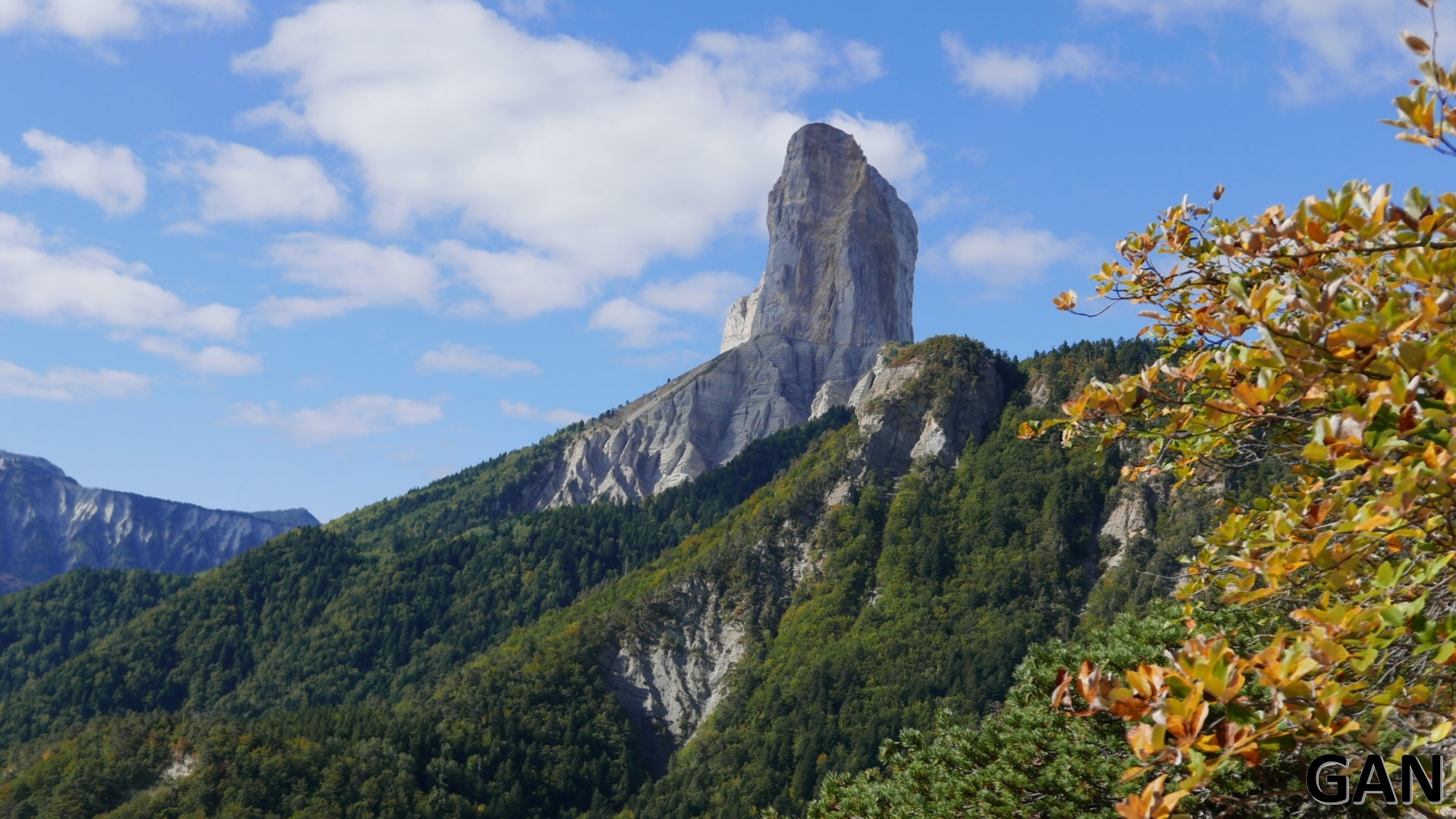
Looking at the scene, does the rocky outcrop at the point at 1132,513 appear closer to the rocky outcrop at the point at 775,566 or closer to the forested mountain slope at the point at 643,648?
the forested mountain slope at the point at 643,648

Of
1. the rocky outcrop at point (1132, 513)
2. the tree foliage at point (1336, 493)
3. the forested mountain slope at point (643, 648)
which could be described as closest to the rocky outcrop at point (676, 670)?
the forested mountain slope at point (643, 648)

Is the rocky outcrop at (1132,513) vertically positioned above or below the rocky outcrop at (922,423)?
below

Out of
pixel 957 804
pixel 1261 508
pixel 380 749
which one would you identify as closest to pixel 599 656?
pixel 380 749

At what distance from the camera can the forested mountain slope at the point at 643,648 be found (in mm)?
88875

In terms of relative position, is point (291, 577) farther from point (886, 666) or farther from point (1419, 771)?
point (1419, 771)

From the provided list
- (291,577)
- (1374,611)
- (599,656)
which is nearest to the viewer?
(1374,611)

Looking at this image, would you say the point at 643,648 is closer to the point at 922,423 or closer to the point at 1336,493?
the point at 922,423

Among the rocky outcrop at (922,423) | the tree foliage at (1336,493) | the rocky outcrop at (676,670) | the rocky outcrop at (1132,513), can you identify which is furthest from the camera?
the rocky outcrop at (922,423)

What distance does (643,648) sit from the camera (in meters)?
119

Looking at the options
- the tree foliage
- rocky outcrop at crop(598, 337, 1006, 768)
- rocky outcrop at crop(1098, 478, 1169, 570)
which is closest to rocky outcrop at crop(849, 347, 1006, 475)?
rocky outcrop at crop(598, 337, 1006, 768)

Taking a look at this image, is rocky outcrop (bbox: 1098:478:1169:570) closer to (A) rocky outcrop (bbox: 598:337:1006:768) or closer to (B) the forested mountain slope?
(B) the forested mountain slope

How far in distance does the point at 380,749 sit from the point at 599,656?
31.1 m

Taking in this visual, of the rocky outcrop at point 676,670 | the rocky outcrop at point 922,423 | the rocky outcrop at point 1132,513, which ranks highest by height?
the rocky outcrop at point 922,423

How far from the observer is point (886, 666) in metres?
98.2
